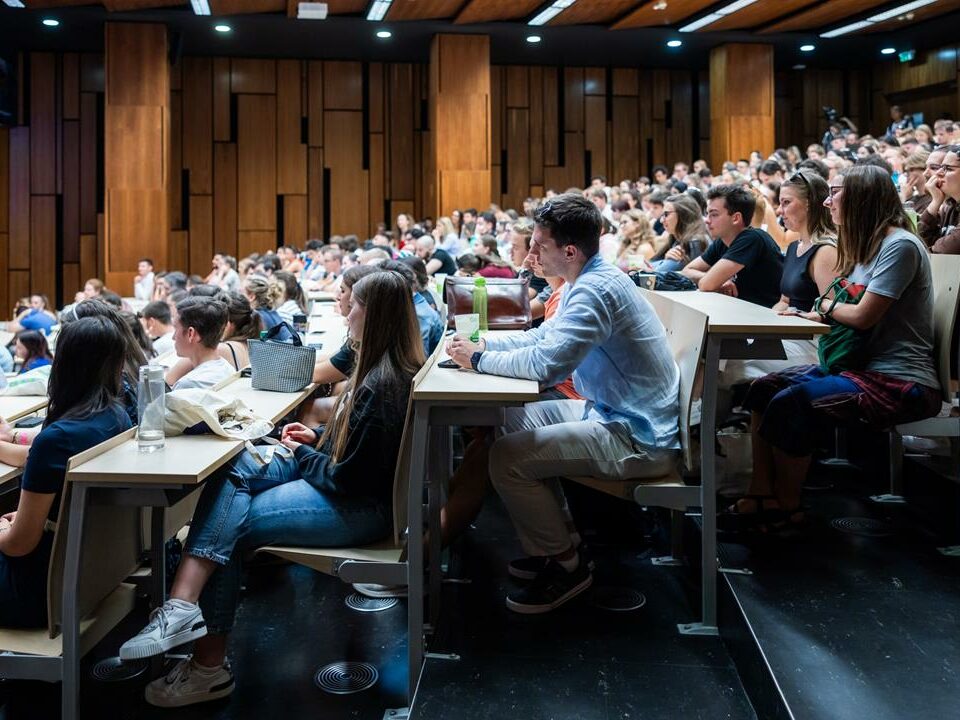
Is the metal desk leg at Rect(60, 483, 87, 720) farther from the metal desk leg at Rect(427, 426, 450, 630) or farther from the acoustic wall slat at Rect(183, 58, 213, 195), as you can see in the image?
the acoustic wall slat at Rect(183, 58, 213, 195)

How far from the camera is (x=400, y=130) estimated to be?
1405 cm

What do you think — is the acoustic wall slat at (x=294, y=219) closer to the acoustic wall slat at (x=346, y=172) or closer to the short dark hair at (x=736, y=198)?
the acoustic wall slat at (x=346, y=172)

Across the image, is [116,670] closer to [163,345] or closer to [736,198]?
[163,345]

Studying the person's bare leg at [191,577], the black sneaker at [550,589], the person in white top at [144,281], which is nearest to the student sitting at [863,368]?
the black sneaker at [550,589]

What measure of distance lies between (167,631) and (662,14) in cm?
1061

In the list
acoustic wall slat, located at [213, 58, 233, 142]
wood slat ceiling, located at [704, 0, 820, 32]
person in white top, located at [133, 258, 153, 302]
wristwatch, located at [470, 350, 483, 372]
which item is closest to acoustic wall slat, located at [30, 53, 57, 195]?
acoustic wall slat, located at [213, 58, 233, 142]

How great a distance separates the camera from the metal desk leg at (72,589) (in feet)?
6.73

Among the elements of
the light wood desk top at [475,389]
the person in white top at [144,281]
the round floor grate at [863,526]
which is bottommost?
the round floor grate at [863,526]

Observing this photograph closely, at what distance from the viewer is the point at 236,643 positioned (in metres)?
2.76

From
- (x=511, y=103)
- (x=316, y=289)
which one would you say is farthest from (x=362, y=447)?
(x=511, y=103)

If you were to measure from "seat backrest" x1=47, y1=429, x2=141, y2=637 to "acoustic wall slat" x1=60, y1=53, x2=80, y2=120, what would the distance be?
12045mm

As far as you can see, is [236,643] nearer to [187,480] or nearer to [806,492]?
[187,480]

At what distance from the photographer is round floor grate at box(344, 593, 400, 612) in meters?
3.00

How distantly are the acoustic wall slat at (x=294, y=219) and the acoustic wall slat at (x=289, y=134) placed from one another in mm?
103
